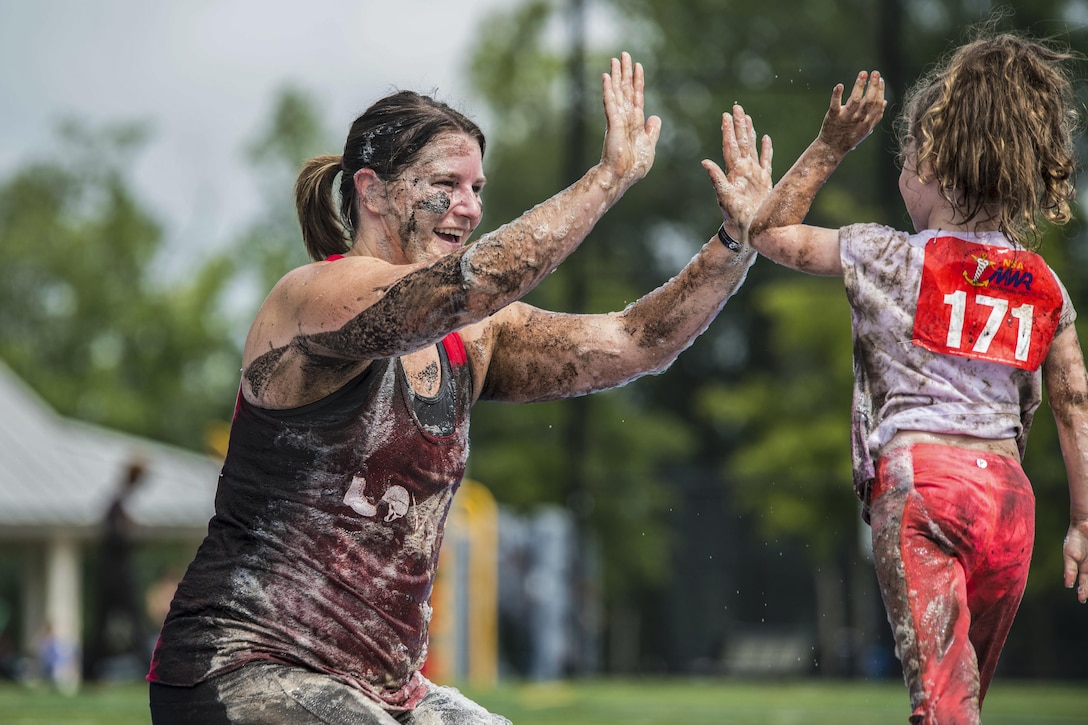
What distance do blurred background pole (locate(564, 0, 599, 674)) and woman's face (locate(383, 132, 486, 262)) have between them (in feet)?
47.6

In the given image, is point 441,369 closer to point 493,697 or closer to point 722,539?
point 493,697

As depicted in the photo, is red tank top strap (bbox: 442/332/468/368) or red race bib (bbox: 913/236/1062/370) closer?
red race bib (bbox: 913/236/1062/370)

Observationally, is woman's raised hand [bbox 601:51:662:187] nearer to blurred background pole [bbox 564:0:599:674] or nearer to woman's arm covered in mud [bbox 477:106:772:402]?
woman's arm covered in mud [bbox 477:106:772:402]

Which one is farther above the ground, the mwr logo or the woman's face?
the woman's face

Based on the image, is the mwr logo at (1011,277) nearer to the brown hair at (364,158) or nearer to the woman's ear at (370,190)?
the brown hair at (364,158)

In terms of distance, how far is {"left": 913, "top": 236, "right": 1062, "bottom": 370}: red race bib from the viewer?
334 centimetres

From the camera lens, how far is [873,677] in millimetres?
19266

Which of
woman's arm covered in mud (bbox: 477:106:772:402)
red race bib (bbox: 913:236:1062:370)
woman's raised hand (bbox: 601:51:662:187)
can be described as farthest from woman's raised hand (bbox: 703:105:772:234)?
red race bib (bbox: 913:236:1062:370)

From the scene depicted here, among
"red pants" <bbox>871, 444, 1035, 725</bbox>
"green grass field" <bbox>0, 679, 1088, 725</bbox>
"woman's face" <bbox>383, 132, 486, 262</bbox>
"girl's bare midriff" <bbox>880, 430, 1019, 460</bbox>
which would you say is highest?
"woman's face" <bbox>383, 132, 486, 262</bbox>

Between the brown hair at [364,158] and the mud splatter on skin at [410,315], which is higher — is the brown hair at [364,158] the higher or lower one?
the higher one

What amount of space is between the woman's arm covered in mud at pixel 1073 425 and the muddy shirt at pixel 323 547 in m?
1.40

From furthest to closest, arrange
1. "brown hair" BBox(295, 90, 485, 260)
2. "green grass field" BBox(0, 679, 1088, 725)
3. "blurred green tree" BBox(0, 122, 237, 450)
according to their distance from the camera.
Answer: "blurred green tree" BBox(0, 122, 237, 450), "green grass field" BBox(0, 679, 1088, 725), "brown hair" BBox(295, 90, 485, 260)

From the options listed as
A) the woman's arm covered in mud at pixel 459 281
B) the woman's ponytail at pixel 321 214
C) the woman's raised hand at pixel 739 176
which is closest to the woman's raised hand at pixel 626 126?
the woman's arm covered in mud at pixel 459 281

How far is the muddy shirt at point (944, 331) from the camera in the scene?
334 cm
